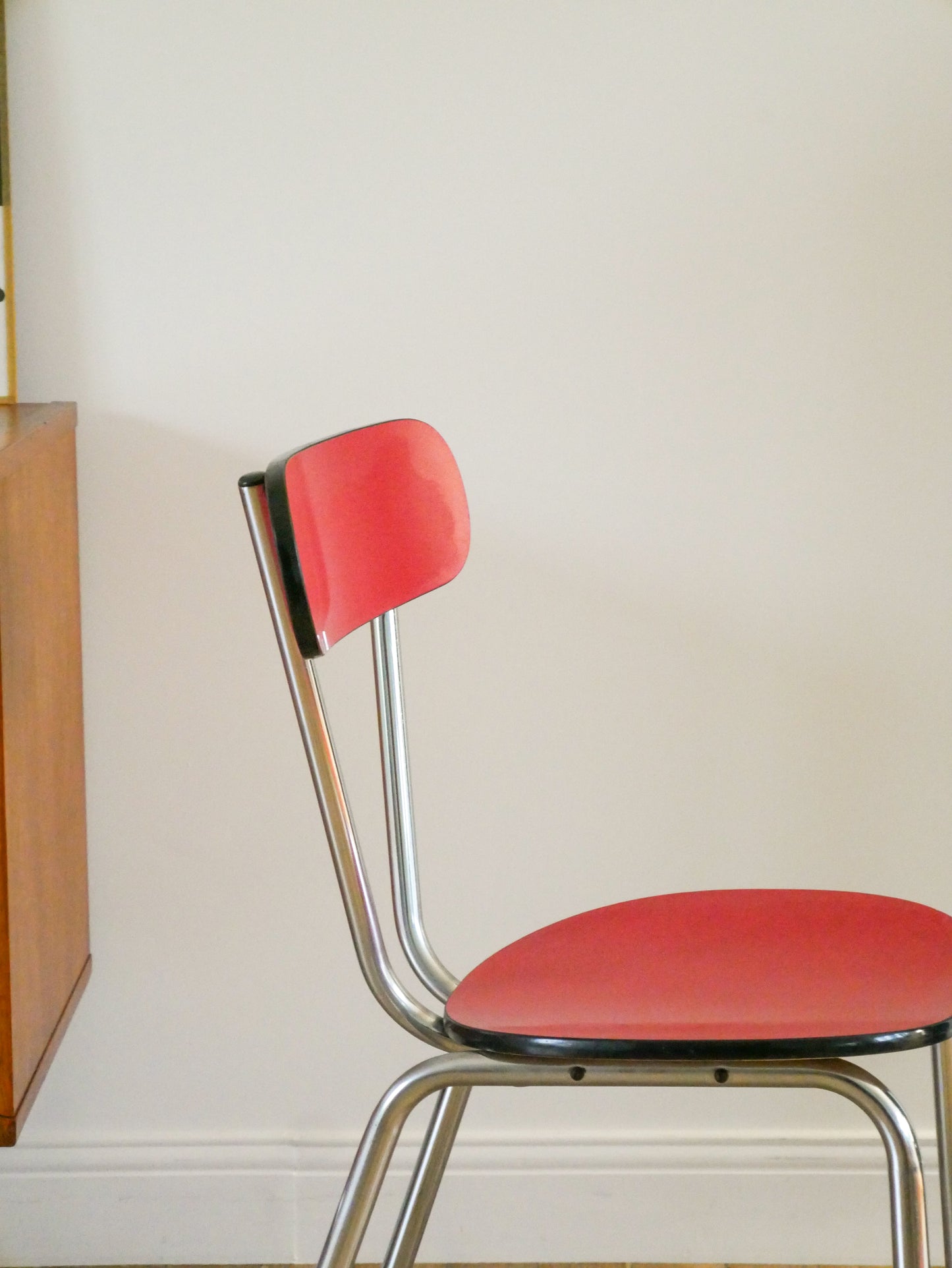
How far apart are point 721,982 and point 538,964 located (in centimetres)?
12

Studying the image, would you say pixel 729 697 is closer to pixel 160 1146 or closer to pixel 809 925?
pixel 809 925

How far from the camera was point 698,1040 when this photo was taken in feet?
2.11

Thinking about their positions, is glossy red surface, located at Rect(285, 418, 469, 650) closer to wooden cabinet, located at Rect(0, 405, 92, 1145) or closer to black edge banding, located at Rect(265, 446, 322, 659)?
black edge banding, located at Rect(265, 446, 322, 659)

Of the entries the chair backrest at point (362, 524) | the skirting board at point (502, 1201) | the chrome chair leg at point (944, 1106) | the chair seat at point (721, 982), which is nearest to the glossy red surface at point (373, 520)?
the chair backrest at point (362, 524)

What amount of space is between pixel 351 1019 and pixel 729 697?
1.70ft

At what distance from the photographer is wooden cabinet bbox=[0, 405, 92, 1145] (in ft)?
3.05

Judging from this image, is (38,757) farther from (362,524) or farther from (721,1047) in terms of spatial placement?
(721,1047)

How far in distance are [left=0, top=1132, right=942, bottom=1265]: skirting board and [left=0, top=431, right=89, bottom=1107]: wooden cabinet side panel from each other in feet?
0.91

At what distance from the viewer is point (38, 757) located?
40.3 inches

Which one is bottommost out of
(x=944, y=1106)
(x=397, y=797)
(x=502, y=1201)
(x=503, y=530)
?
(x=502, y=1201)

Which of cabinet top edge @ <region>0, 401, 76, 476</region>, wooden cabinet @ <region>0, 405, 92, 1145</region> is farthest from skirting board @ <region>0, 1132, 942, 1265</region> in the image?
cabinet top edge @ <region>0, 401, 76, 476</region>

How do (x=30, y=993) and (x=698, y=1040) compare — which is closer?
(x=698, y=1040)

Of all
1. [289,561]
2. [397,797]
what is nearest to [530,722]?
[397,797]

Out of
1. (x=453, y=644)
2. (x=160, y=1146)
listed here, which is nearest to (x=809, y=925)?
(x=453, y=644)
